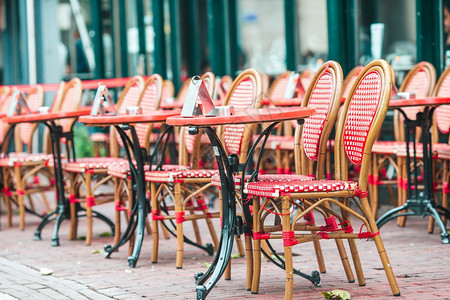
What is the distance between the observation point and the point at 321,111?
15.6 ft

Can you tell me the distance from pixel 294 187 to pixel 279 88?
4.64 metres

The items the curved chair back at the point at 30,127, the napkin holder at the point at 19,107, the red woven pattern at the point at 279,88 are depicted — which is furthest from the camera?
the red woven pattern at the point at 279,88

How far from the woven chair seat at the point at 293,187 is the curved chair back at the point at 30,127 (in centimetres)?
418

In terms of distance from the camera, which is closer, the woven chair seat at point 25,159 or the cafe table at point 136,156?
the cafe table at point 136,156

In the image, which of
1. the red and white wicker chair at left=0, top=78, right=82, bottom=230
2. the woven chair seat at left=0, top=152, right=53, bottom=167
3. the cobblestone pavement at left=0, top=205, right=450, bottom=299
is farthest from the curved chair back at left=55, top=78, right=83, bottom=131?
the cobblestone pavement at left=0, top=205, right=450, bottom=299

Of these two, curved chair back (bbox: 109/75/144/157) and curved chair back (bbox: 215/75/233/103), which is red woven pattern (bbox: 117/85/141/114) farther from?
curved chair back (bbox: 215/75/233/103)

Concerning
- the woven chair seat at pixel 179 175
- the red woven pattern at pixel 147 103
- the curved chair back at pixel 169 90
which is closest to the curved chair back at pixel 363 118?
the woven chair seat at pixel 179 175

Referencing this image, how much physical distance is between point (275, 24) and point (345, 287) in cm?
715

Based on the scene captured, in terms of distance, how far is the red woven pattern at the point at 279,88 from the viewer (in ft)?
28.6

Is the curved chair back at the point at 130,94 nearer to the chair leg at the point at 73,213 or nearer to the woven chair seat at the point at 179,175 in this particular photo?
the chair leg at the point at 73,213

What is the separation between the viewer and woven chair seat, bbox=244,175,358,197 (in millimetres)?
4191

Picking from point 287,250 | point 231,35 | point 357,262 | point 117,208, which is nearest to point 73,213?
point 117,208

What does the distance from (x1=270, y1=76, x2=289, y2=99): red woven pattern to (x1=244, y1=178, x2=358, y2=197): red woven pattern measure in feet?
14.1

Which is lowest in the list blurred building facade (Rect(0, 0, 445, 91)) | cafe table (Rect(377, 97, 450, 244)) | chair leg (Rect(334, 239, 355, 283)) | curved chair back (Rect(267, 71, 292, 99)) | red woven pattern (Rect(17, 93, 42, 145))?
chair leg (Rect(334, 239, 355, 283))
